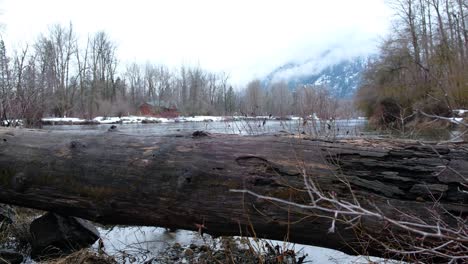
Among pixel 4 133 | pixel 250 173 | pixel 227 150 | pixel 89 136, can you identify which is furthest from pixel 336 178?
pixel 4 133

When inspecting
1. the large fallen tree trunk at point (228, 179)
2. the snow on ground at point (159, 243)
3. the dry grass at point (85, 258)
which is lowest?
the snow on ground at point (159, 243)

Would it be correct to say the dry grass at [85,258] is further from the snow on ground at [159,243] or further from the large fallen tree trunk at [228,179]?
the large fallen tree trunk at [228,179]

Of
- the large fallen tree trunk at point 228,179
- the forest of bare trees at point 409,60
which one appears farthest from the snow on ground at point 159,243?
the forest of bare trees at point 409,60

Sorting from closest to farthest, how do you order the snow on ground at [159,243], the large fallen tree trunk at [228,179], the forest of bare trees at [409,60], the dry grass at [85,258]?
the large fallen tree trunk at [228,179] < the dry grass at [85,258] < the snow on ground at [159,243] < the forest of bare trees at [409,60]

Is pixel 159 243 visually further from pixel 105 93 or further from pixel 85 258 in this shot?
pixel 105 93

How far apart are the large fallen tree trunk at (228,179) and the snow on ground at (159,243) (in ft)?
2.11

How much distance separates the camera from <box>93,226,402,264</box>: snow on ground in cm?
351

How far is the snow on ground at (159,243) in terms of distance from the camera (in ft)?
11.5

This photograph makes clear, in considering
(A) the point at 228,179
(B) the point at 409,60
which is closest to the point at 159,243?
(A) the point at 228,179

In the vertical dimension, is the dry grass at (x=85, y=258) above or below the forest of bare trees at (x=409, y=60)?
below

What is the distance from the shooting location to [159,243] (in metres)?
4.11

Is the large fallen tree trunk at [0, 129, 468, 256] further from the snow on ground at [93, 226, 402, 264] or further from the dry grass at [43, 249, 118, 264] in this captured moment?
the snow on ground at [93, 226, 402, 264]

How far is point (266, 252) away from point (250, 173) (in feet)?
3.30

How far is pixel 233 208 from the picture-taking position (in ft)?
8.69
